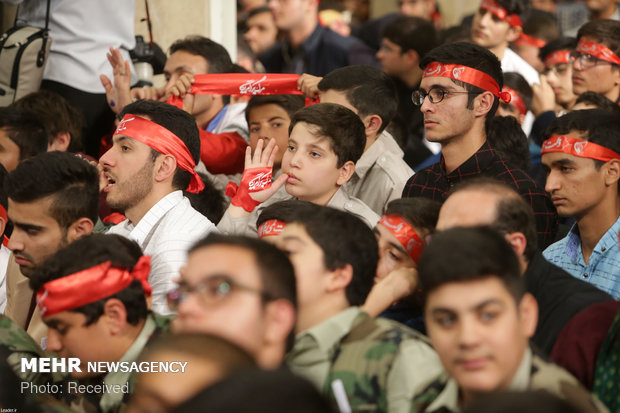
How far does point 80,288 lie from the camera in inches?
130

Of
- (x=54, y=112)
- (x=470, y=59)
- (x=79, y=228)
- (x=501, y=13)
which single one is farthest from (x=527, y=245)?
(x=501, y=13)

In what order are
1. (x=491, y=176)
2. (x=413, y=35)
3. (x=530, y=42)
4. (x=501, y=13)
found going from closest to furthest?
(x=491, y=176)
(x=501, y=13)
(x=413, y=35)
(x=530, y=42)

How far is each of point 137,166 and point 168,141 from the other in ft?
0.70

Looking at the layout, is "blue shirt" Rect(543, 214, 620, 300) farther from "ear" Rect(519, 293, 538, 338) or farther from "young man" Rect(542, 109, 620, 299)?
"ear" Rect(519, 293, 538, 338)

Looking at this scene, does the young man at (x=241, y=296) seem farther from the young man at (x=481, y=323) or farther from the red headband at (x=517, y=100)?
the red headband at (x=517, y=100)

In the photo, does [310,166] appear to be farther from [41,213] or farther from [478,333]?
[478,333]

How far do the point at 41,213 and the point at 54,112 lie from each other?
4.92 feet

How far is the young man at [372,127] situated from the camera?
4922mm

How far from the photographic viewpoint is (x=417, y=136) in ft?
23.2

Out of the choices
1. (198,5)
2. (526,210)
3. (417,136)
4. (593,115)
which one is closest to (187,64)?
(198,5)

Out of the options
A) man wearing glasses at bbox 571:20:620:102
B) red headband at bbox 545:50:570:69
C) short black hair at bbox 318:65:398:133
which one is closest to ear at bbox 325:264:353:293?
short black hair at bbox 318:65:398:133

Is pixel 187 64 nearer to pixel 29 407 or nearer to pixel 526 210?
pixel 526 210

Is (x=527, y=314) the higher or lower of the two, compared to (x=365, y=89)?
higher

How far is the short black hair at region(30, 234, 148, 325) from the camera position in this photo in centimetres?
332
